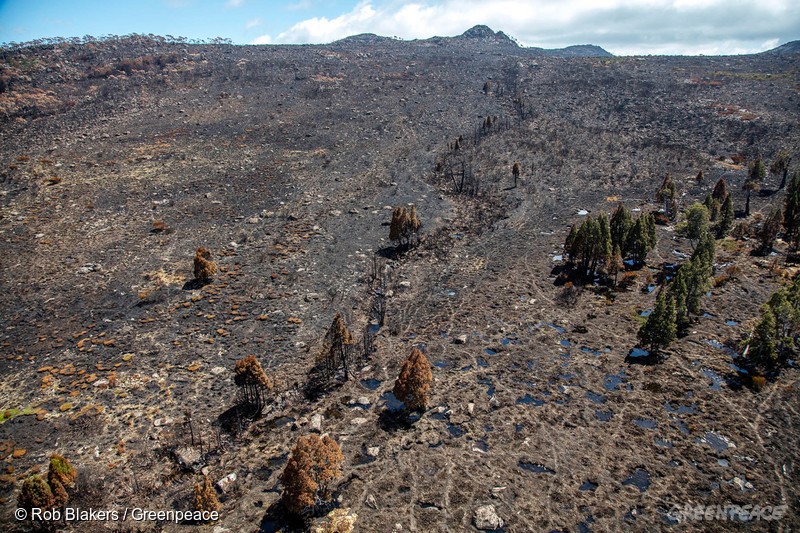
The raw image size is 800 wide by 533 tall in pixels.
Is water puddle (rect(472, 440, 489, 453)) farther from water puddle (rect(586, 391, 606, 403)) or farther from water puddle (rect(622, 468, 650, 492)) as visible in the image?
water puddle (rect(586, 391, 606, 403))

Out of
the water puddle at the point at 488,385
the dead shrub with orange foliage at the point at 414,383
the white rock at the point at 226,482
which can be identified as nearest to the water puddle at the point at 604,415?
the water puddle at the point at 488,385

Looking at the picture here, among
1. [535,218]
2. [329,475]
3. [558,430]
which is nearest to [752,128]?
[535,218]

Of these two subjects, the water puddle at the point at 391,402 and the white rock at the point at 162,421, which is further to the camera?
the water puddle at the point at 391,402

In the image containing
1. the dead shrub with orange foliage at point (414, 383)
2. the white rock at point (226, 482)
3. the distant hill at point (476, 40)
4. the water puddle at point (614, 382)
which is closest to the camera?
the white rock at point (226, 482)

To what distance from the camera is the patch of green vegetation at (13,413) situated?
15.2 meters

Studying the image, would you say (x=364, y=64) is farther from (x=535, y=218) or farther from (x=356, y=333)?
(x=356, y=333)

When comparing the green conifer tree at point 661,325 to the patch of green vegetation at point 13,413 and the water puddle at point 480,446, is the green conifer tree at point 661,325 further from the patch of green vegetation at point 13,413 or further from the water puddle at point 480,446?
the patch of green vegetation at point 13,413

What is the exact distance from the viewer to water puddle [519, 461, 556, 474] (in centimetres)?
1334

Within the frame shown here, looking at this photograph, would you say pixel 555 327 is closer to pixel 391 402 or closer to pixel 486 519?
pixel 391 402

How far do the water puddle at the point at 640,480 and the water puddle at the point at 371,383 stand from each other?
342 inches

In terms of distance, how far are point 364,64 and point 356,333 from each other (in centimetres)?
6785

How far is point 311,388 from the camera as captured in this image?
1714 centimetres

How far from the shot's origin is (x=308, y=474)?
11.6 meters

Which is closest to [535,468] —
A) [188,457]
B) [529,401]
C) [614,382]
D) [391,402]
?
[529,401]
